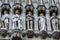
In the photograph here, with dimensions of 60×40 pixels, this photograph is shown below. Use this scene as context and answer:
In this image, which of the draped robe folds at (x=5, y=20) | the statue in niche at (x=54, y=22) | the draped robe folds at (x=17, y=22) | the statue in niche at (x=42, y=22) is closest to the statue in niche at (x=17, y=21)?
the draped robe folds at (x=17, y=22)

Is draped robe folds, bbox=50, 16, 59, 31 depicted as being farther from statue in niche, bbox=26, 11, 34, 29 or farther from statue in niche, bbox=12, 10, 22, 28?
statue in niche, bbox=12, 10, 22, 28

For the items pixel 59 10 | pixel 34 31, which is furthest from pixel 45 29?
pixel 59 10

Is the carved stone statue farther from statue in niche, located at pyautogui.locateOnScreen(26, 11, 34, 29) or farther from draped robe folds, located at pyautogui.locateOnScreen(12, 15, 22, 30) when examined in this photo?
statue in niche, located at pyautogui.locateOnScreen(26, 11, 34, 29)

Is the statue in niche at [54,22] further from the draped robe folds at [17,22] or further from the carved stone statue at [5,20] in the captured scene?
the carved stone statue at [5,20]

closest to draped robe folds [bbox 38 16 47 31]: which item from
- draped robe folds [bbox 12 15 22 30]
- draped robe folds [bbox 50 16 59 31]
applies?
draped robe folds [bbox 50 16 59 31]

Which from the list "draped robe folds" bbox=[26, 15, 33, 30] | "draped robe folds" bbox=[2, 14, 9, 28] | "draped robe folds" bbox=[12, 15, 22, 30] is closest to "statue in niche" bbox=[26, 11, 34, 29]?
"draped robe folds" bbox=[26, 15, 33, 30]

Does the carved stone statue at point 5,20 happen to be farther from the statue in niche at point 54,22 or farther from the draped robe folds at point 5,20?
the statue in niche at point 54,22

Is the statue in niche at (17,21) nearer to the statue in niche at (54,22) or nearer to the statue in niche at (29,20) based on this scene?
the statue in niche at (29,20)

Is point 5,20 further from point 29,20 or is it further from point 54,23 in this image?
point 54,23

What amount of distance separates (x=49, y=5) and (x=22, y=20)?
1023mm

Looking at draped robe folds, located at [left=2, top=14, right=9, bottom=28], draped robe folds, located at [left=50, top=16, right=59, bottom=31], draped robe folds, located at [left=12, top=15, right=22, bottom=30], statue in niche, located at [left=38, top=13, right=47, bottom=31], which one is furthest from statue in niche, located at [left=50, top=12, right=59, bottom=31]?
draped robe folds, located at [left=2, top=14, right=9, bottom=28]

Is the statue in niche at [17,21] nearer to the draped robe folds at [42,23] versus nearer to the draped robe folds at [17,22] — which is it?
the draped robe folds at [17,22]

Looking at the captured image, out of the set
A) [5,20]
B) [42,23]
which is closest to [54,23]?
[42,23]

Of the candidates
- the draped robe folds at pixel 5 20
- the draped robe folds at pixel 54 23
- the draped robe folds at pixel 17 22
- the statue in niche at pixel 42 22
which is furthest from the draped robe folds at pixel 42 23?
the draped robe folds at pixel 5 20
